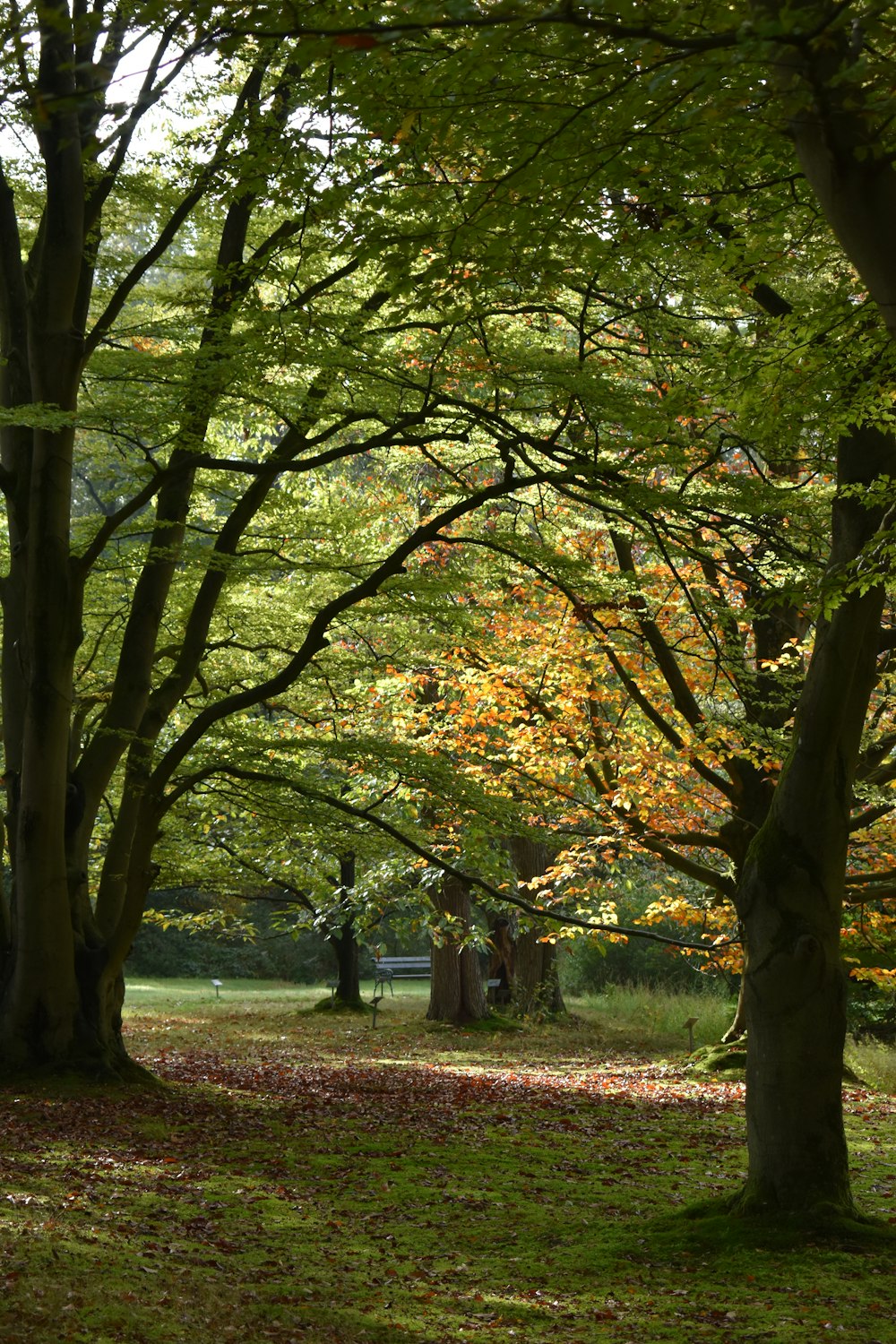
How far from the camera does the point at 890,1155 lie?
8375 millimetres

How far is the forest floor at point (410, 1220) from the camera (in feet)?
14.3

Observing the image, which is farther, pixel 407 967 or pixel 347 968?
pixel 407 967

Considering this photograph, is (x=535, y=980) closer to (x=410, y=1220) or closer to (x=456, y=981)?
(x=456, y=981)

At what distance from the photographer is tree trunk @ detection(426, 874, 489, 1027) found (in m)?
17.9

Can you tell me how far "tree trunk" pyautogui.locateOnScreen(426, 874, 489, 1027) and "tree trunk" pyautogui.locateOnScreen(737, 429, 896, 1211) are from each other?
478 inches

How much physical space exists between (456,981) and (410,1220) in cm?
1214

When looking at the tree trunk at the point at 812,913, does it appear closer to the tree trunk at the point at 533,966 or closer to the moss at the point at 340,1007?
the tree trunk at the point at 533,966

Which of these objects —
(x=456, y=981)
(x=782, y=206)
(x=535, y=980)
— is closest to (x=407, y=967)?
(x=535, y=980)

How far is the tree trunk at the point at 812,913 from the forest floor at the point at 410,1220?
0.34 metres

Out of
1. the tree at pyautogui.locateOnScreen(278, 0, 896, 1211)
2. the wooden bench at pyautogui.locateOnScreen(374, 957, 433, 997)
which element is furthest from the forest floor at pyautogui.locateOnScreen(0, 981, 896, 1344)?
the wooden bench at pyautogui.locateOnScreen(374, 957, 433, 997)

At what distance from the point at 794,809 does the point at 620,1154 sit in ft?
12.5

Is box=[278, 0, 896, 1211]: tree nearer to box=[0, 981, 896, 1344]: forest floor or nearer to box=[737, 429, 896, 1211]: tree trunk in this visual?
box=[737, 429, 896, 1211]: tree trunk

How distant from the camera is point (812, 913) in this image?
19.0 ft

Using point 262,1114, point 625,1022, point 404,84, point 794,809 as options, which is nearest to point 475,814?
point 262,1114
